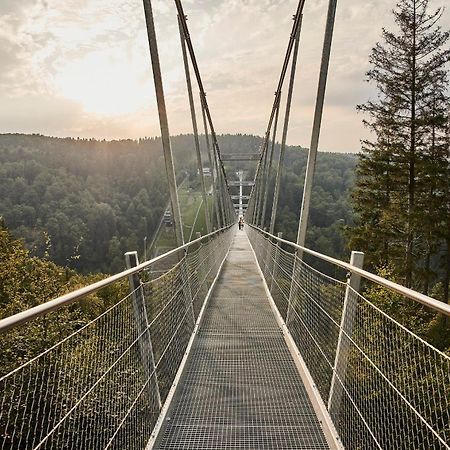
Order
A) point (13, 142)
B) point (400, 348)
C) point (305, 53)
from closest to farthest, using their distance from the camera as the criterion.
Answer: point (400, 348) → point (305, 53) → point (13, 142)

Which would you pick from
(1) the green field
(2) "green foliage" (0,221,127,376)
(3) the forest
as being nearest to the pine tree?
(2) "green foliage" (0,221,127,376)

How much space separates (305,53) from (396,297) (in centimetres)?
809

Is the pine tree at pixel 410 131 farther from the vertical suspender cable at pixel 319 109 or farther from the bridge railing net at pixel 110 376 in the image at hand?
the bridge railing net at pixel 110 376

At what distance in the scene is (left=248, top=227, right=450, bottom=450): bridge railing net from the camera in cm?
167

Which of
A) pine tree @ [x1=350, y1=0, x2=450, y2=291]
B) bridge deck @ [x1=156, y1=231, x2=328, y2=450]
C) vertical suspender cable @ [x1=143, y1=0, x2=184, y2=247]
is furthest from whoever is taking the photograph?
pine tree @ [x1=350, y1=0, x2=450, y2=291]

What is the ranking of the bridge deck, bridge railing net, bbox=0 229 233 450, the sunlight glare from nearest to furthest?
bridge railing net, bbox=0 229 233 450
the bridge deck
the sunlight glare

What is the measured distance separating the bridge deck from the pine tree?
11.5 metres

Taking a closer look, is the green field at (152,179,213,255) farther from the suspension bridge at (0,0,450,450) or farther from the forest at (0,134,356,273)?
the suspension bridge at (0,0,450,450)

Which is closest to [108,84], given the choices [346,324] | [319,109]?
[319,109]

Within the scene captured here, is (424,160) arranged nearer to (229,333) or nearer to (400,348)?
(229,333)

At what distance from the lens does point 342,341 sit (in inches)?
95.5

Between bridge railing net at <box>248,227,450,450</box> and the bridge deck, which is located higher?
bridge railing net at <box>248,227,450,450</box>

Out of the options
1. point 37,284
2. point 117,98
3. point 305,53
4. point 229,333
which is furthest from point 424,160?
point 37,284

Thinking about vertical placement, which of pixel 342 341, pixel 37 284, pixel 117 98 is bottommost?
pixel 37 284
